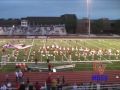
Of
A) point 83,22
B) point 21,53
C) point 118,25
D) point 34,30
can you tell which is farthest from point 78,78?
point 83,22

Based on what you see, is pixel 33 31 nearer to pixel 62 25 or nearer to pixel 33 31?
pixel 33 31

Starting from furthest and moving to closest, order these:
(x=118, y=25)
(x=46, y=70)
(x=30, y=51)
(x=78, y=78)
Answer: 1. (x=118, y=25)
2. (x=30, y=51)
3. (x=46, y=70)
4. (x=78, y=78)

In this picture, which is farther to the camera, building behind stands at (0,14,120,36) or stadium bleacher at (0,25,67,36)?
building behind stands at (0,14,120,36)

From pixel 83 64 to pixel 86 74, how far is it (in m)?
3.93

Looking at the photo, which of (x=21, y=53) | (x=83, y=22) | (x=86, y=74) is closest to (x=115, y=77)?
(x=86, y=74)

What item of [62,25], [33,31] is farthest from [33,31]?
[62,25]

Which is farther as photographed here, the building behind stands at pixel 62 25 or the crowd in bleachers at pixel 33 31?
the building behind stands at pixel 62 25

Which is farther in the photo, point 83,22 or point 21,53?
point 83,22

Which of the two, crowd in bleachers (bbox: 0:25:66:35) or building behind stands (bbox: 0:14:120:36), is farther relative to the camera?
building behind stands (bbox: 0:14:120:36)

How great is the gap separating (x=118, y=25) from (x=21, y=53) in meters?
54.5

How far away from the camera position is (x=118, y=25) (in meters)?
86.2

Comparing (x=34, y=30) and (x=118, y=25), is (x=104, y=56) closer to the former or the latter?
(x=34, y=30)

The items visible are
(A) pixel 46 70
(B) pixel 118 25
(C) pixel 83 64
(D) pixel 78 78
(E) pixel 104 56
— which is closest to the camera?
(D) pixel 78 78

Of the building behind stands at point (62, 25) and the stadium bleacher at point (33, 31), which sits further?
the building behind stands at point (62, 25)
